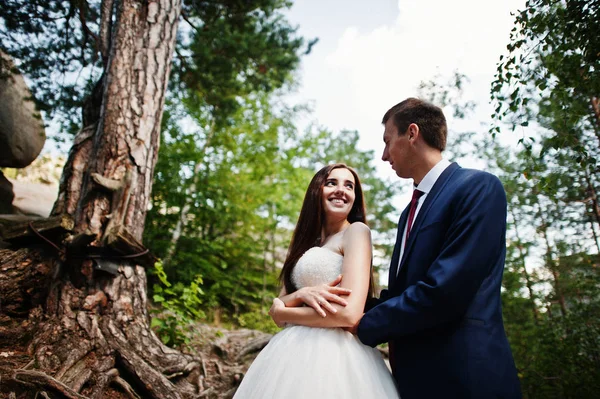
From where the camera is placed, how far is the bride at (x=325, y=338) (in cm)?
183

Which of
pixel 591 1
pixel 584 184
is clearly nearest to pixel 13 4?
pixel 591 1

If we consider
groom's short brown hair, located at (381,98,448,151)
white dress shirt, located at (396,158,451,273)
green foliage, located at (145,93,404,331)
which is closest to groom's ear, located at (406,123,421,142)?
groom's short brown hair, located at (381,98,448,151)

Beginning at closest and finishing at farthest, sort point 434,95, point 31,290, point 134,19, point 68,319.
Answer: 1. point 68,319
2. point 31,290
3. point 134,19
4. point 434,95

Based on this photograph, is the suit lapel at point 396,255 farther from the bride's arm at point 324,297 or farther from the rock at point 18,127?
the rock at point 18,127

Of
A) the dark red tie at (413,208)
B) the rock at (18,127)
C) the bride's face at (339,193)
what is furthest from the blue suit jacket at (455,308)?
the rock at (18,127)

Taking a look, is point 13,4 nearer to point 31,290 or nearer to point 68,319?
point 31,290

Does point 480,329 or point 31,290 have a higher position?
point 480,329

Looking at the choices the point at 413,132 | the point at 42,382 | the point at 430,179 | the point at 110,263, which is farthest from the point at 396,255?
the point at 110,263

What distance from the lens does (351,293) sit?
207cm

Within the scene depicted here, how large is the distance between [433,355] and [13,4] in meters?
6.77

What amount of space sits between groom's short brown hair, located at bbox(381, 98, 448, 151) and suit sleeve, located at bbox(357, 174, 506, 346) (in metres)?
0.49

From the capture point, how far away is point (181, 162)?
31.6 feet

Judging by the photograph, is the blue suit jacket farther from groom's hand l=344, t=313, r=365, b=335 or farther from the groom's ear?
the groom's ear

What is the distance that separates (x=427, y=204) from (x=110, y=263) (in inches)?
120
